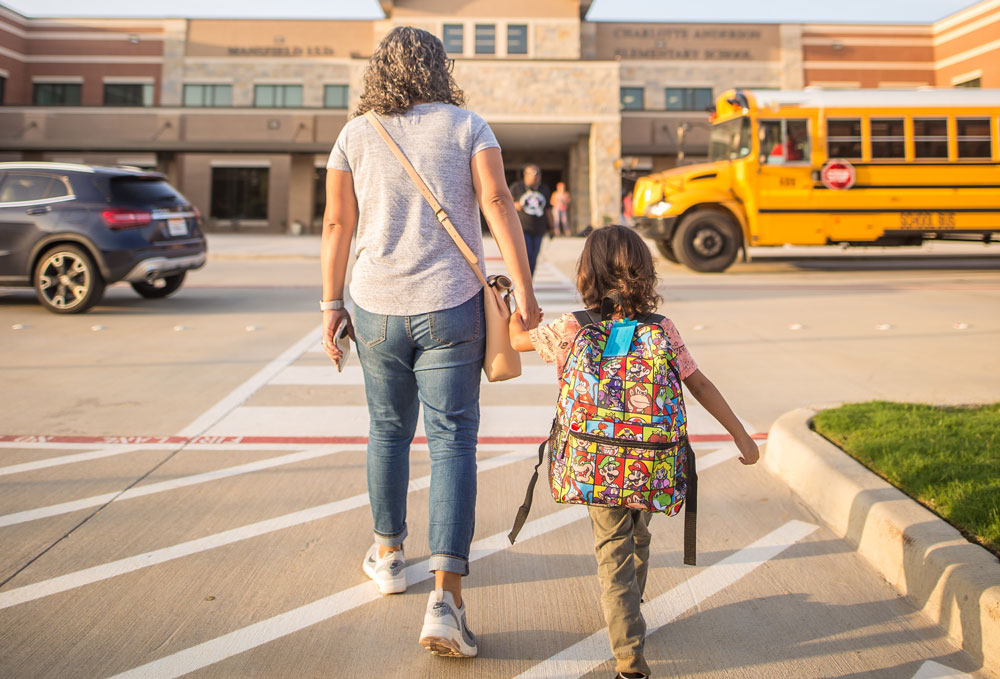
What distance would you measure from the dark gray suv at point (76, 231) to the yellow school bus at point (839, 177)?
27.4 feet

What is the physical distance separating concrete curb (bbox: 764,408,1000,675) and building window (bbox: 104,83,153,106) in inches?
1702

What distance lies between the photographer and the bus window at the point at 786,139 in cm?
1419

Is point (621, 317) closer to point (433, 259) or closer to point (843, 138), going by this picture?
point (433, 259)

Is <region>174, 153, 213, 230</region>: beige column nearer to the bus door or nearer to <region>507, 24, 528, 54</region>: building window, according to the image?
<region>507, 24, 528, 54</region>: building window

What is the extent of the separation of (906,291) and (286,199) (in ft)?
103

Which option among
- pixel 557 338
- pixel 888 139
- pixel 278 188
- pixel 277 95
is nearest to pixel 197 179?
pixel 278 188

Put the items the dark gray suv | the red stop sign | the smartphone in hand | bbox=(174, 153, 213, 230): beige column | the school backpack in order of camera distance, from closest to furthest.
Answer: the school backpack, the smartphone in hand, the dark gray suv, the red stop sign, bbox=(174, 153, 213, 230): beige column

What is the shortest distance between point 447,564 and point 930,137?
14.6 m

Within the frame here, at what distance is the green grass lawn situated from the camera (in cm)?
330

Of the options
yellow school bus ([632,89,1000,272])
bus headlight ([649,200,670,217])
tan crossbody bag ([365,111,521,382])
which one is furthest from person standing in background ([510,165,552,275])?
tan crossbody bag ([365,111,521,382])

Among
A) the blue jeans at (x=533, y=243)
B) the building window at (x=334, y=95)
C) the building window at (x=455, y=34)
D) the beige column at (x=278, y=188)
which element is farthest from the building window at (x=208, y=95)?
the blue jeans at (x=533, y=243)

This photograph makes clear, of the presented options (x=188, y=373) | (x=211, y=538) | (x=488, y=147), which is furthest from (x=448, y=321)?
(x=188, y=373)

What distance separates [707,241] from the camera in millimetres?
14484

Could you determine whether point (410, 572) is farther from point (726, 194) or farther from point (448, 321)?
point (726, 194)
